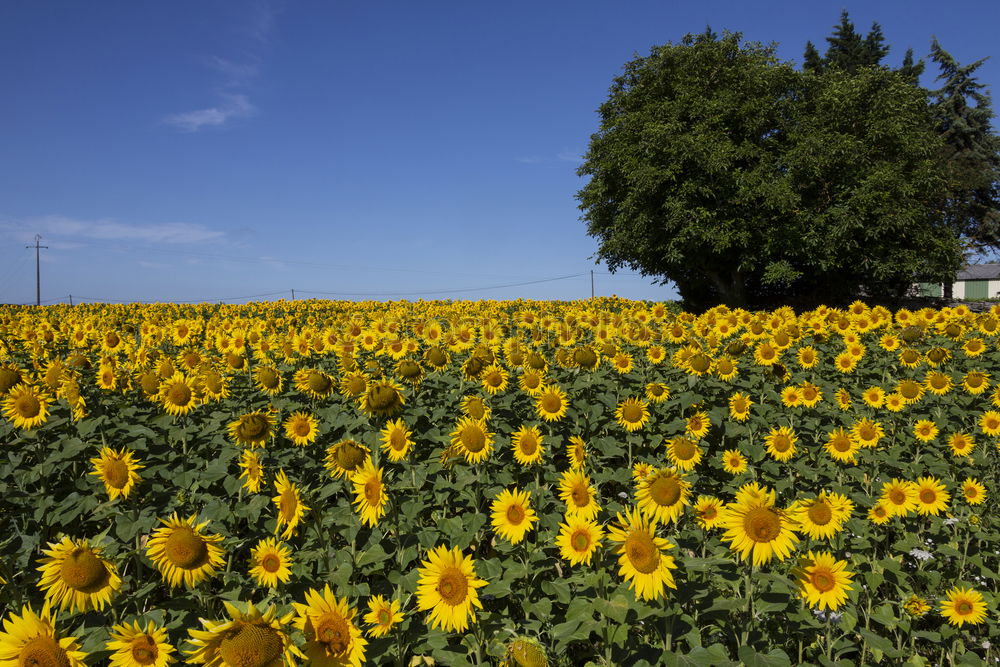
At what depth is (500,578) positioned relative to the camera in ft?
11.8

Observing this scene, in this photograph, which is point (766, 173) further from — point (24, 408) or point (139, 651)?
point (139, 651)

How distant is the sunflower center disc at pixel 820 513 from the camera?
135 inches

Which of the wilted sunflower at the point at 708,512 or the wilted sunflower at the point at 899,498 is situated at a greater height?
the wilted sunflower at the point at 708,512

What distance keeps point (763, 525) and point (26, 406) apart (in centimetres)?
559

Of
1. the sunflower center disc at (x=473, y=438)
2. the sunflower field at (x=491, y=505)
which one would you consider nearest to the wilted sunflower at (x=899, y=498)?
the sunflower field at (x=491, y=505)

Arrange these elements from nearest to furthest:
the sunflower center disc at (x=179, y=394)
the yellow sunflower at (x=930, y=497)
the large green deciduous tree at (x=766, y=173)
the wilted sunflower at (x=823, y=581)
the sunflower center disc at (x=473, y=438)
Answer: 1. the wilted sunflower at (x=823, y=581)
2. the sunflower center disc at (x=473, y=438)
3. the sunflower center disc at (x=179, y=394)
4. the yellow sunflower at (x=930, y=497)
5. the large green deciduous tree at (x=766, y=173)

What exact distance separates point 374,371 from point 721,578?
3723 mm

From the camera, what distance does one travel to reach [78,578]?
7.64 ft

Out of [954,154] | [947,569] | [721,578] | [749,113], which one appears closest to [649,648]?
[721,578]

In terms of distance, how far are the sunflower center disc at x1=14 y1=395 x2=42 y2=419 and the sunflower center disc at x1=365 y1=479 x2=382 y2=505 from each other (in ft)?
10.9

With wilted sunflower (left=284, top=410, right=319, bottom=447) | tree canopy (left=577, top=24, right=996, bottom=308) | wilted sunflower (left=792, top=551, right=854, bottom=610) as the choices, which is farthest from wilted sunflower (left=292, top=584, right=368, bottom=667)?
tree canopy (left=577, top=24, right=996, bottom=308)

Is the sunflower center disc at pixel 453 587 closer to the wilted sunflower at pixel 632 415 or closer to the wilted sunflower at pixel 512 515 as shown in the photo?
the wilted sunflower at pixel 512 515

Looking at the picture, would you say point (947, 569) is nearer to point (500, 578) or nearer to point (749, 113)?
point (500, 578)

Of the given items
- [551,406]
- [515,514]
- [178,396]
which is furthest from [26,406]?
[551,406]
